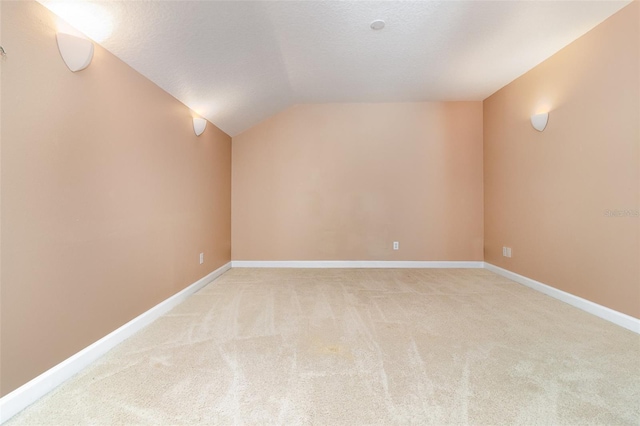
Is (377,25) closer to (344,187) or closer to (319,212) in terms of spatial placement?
(344,187)

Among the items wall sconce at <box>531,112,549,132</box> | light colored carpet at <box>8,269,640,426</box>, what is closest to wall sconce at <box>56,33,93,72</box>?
light colored carpet at <box>8,269,640,426</box>

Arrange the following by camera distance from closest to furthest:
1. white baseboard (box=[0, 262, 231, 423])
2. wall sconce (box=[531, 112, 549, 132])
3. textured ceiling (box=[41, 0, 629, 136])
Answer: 1. white baseboard (box=[0, 262, 231, 423])
2. textured ceiling (box=[41, 0, 629, 136])
3. wall sconce (box=[531, 112, 549, 132])

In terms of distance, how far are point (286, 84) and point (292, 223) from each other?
6.15ft

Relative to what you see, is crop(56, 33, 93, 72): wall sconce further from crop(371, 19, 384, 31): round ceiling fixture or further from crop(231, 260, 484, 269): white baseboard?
crop(231, 260, 484, 269): white baseboard

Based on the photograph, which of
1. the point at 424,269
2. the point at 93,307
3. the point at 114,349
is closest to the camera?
the point at 93,307

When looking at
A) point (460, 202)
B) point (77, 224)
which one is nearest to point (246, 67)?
point (77, 224)

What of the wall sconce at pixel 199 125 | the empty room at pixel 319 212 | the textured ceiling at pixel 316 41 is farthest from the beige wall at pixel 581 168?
the wall sconce at pixel 199 125

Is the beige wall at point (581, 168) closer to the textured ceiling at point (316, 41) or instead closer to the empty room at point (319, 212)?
the empty room at point (319, 212)

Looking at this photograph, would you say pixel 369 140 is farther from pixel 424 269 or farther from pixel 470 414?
pixel 470 414

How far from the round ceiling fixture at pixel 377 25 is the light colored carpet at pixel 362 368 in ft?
7.74

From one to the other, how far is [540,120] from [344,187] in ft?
7.69

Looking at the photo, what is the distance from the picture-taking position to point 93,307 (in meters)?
1.56

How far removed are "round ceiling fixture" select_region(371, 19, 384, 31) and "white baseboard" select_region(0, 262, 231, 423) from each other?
2.87m

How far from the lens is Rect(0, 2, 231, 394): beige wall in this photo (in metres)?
1.15
